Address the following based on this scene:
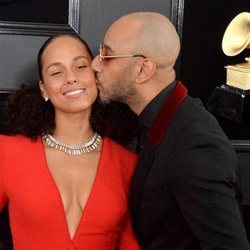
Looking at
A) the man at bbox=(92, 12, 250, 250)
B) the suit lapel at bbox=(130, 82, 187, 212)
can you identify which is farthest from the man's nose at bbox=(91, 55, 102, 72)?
the suit lapel at bbox=(130, 82, 187, 212)

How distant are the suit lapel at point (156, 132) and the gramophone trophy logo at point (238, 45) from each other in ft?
1.43

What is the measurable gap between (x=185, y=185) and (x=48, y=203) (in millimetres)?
485

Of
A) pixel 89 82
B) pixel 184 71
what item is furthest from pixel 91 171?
pixel 184 71

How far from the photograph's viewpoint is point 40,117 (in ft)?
5.37

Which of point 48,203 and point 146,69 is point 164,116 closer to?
point 146,69

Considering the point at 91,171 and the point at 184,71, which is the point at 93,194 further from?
the point at 184,71

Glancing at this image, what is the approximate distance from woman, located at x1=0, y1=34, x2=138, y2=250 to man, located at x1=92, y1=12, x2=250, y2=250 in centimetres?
9

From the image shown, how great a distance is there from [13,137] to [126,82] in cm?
43

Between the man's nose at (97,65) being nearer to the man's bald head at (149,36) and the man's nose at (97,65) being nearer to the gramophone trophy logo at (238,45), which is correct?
the man's bald head at (149,36)

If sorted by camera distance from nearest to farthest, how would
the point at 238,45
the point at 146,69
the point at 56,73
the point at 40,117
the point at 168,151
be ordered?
1. the point at 168,151
2. the point at 146,69
3. the point at 56,73
4. the point at 40,117
5. the point at 238,45

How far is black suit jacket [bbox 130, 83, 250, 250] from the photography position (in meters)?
1.16

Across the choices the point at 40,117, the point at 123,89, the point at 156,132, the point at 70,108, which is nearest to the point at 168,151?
the point at 156,132

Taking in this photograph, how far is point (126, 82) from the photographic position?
1443mm

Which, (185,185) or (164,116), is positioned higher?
(164,116)
